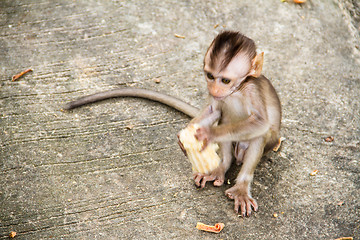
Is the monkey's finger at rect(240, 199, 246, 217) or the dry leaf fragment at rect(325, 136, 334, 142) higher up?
the dry leaf fragment at rect(325, 136, 334, 142)

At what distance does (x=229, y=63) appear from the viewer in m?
2.98

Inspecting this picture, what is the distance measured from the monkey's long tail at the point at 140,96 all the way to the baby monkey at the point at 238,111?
47cm

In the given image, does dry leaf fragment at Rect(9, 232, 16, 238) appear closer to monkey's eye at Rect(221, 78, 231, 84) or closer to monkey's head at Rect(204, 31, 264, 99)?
monkey's head at Rect(204, 31, 264, 99)

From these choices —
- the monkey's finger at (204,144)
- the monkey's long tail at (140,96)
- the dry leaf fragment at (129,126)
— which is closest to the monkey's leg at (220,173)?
the monkey's finger at (204,144)

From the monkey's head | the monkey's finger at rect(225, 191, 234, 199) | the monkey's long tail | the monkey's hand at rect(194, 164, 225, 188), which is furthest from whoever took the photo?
the monkey's long tail

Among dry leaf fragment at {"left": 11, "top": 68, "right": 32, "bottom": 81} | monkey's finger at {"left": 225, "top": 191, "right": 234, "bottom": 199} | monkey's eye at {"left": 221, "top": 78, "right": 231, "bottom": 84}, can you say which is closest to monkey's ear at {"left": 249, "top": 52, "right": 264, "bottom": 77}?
monkey's eye at {"left": 221, "top": 78, "right": 231, "bottom": 84}

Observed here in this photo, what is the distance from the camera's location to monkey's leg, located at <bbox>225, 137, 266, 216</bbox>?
324cm

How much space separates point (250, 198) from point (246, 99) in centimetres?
79

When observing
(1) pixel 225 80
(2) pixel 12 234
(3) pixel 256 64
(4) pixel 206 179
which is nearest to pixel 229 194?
(4) pixel 206 179

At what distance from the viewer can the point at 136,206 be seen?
329 centimetres

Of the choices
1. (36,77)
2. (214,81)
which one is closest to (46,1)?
(36,77)

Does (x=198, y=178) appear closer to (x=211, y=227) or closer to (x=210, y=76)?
(x=211, y=227)

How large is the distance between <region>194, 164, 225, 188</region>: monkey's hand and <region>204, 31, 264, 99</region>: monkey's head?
0.70 metres

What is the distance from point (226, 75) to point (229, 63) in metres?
Result: 0.09
